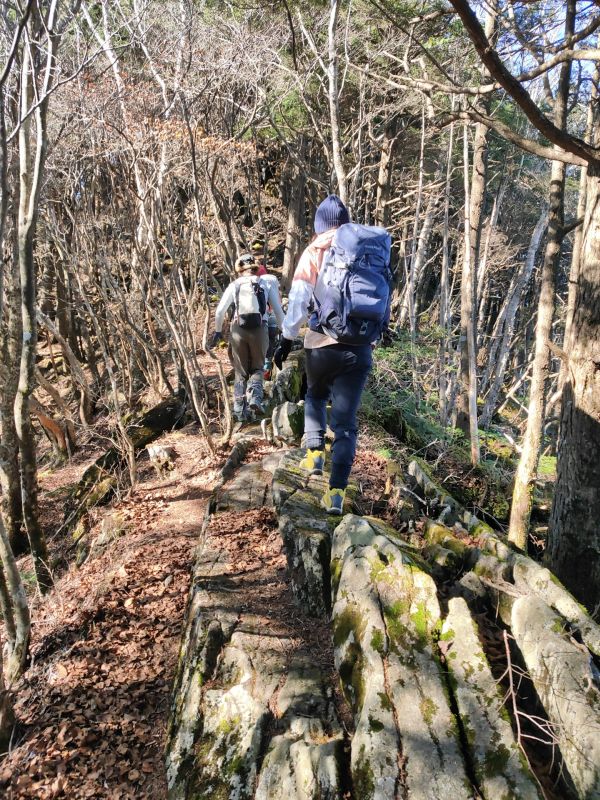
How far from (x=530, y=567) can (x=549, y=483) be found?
5.94 m

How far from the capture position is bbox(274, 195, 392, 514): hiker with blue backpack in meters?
3.61

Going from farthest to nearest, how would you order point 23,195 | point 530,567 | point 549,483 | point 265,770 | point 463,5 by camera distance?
point 549,483 → point 23,195 → point 530,567 → point 265,770 → point 463,5

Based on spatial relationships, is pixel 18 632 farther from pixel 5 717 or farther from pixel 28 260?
pixel 28 260

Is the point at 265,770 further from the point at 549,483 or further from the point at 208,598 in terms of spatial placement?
the point at 549,483

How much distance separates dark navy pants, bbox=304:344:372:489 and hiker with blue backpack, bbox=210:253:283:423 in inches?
89.7

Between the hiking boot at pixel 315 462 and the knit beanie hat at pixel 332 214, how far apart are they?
1920 mm

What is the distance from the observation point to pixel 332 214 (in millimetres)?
3926

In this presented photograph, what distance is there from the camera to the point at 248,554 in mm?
4266

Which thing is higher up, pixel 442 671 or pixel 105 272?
pixel 105 272

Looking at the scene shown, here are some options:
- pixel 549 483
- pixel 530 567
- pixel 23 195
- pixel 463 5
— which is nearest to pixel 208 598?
pixel 530 567

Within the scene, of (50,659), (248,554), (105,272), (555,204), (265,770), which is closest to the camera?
(265,770)

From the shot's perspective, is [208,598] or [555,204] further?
[555,204]

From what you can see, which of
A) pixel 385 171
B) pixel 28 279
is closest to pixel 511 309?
pixel 385 171

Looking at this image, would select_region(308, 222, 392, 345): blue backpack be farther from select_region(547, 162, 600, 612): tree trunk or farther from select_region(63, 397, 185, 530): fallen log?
select_region(63, 397, 185, 530): fallen log
